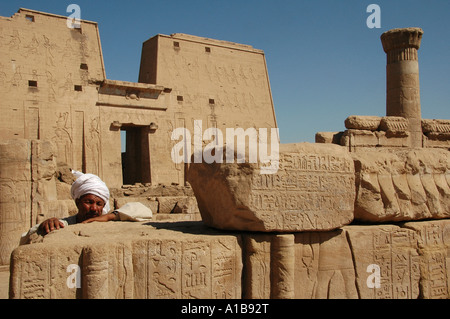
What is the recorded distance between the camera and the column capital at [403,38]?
12641mm

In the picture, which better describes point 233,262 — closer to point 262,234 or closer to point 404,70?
point 262,234

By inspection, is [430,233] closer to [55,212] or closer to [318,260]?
[318,260]

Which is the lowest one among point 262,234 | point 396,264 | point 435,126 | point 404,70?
point 396,264

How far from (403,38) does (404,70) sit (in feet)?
3.15

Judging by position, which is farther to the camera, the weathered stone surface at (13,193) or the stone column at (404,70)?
the stone column at (404,70)

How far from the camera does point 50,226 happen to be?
3.29m

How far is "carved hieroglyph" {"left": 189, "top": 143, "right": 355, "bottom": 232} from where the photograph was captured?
10.3 ft

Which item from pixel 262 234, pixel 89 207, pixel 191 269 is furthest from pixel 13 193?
pixel 262 234

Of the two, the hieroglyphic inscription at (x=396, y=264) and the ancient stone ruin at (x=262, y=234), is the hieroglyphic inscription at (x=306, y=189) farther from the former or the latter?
the hieroglyphic inscription at (x=396, y=264)

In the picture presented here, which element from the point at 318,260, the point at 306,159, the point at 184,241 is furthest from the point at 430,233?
the point at 184,241

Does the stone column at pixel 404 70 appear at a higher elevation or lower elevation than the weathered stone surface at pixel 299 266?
higher

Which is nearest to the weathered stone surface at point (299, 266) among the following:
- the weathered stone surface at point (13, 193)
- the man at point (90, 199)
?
the man at point (90, 199)

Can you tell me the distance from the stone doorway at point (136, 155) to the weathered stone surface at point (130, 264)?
1177 centimetres

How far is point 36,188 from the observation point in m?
7.38
